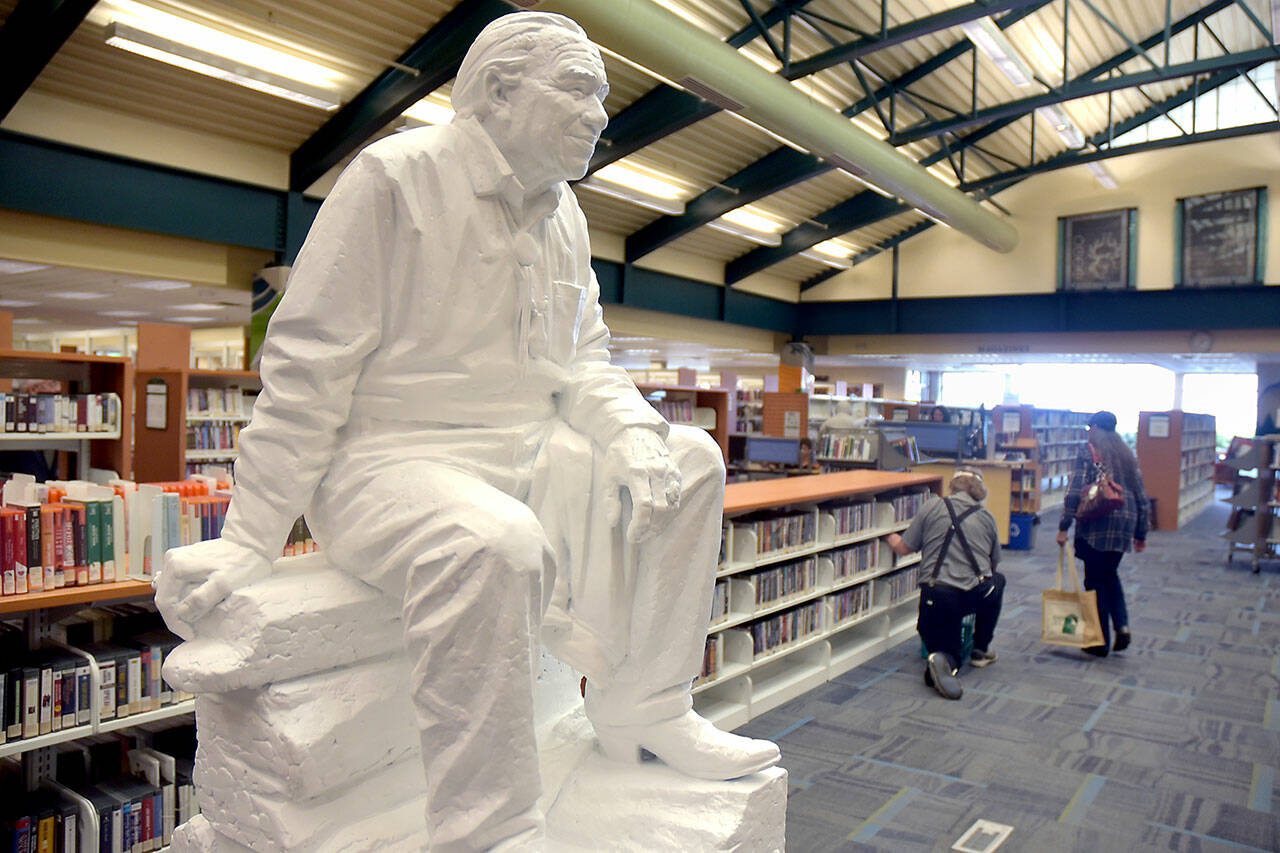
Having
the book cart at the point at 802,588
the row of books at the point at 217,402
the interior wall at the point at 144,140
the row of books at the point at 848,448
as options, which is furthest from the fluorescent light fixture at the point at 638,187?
the book cart at the point at 802,588

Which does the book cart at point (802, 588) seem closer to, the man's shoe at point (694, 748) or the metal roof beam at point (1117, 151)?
the man's shoe at point (694, 748)

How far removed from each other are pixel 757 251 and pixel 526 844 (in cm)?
1311

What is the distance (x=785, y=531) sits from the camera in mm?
4816

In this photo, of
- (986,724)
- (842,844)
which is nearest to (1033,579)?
(986,724)

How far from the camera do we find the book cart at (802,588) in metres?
4.42

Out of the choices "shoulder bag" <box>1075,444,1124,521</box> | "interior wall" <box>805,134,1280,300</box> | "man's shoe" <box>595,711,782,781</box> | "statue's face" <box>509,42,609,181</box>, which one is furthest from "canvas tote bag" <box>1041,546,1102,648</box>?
Result: "interior wall" <box>805,134,1280,300</box>

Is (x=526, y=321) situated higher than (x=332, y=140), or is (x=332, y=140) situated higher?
(x=332, y=140)

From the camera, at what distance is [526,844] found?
1.29 meters

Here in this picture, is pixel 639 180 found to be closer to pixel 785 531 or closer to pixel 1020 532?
pixel 1020 532

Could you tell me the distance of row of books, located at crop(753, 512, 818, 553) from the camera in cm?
464

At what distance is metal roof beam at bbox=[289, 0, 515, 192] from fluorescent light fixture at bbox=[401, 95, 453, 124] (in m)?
0.42

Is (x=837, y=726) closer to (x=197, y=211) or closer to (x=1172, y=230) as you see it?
(x=197, y=211)

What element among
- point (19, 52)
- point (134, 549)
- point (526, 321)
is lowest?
point (134, 549)

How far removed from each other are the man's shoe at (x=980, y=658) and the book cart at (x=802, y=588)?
1.88 feet
